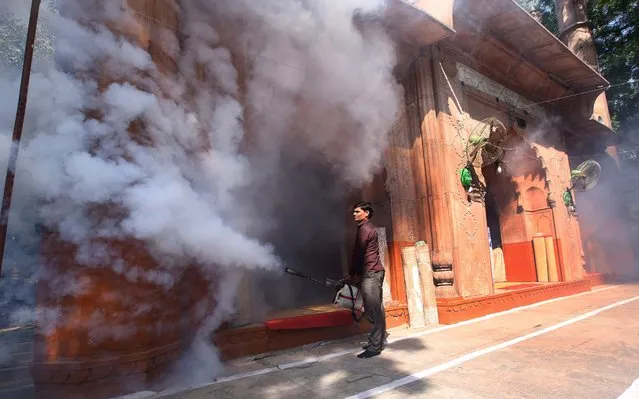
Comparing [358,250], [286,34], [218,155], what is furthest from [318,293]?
[286,34]

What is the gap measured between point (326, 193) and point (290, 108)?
2.02m

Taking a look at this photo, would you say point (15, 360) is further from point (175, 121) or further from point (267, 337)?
point (175, 121)

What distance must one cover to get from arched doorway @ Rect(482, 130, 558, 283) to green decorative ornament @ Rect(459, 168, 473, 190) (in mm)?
2905

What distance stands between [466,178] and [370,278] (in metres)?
3.71

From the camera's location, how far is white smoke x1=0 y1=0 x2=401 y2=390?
3.07m

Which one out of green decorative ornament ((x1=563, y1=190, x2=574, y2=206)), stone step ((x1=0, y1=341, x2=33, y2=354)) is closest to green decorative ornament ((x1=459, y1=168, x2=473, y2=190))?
green decorative ornament ((x1=563, y1=190, x2=574, y2=206))

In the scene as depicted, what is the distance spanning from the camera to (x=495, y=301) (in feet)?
22.1

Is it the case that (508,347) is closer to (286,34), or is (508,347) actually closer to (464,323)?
(464,323)

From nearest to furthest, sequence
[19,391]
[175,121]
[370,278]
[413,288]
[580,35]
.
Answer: [19,391]
[175,121]
[370,278]
[413,288]
[580,35]

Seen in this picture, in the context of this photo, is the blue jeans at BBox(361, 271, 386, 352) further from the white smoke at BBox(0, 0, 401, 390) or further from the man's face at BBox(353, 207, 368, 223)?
the white smoke at BBox(0, 0, 401, 390)

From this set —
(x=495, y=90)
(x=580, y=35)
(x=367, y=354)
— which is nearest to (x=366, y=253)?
(x=367, y=354)

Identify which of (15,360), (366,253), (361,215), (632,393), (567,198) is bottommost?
(632,393)

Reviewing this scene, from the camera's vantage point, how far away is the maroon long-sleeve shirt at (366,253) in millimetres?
4320

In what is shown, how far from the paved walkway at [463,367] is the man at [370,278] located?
0.18m
